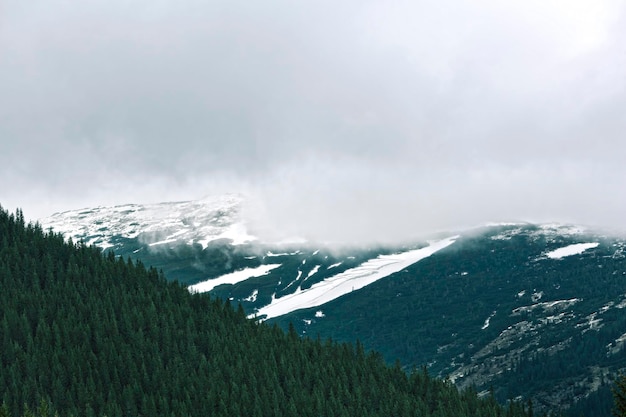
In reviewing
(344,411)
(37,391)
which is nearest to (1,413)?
(37,391)

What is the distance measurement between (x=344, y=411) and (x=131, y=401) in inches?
2053

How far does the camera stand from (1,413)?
82.3 meters

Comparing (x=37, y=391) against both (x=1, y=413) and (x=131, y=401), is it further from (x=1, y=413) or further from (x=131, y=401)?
(x=1, y=413)

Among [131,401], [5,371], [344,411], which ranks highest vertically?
[5,371]

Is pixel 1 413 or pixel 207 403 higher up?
pixel 1 413

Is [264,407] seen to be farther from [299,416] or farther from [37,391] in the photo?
[37,391]

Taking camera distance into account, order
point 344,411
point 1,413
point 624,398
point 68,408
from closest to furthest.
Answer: point 1,413 → point 624,398 → point 68,408 → point 344,411

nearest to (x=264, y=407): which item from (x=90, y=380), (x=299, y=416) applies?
(x=299, y=416)

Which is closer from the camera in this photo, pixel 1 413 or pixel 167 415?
pixel 1 413

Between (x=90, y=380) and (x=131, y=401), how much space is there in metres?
14.5

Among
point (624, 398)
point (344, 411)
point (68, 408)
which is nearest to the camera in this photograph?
point (624, 398)

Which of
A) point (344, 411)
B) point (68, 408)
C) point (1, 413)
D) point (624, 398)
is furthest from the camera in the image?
point (344, 411)

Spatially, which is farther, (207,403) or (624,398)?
(207,403)

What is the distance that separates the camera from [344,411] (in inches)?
7726
